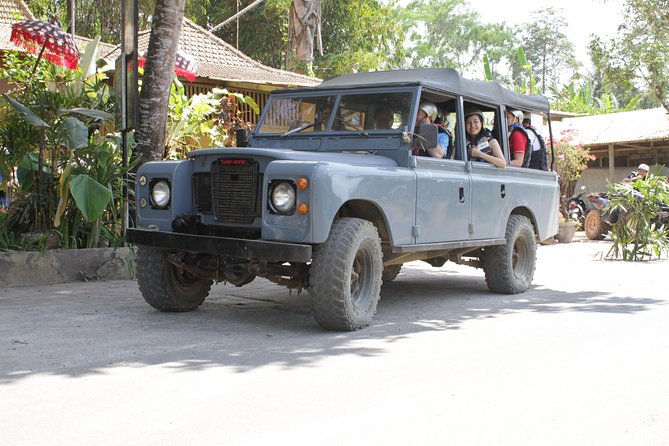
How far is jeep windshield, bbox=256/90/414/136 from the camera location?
6.87 metres

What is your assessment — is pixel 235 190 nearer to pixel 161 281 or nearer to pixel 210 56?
pixel 161 281

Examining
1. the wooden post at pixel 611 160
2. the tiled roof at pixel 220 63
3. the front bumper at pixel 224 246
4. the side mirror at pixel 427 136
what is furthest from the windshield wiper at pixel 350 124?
the wooden post at pixel 611 160

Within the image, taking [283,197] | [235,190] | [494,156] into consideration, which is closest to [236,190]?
[235,190]

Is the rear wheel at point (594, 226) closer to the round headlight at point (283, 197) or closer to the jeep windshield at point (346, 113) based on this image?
the jeep windshield at point (346, 113)

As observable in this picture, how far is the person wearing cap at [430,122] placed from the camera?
22.9 feet

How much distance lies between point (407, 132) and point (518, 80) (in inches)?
2578

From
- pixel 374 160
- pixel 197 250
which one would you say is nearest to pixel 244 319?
pixel 197 250

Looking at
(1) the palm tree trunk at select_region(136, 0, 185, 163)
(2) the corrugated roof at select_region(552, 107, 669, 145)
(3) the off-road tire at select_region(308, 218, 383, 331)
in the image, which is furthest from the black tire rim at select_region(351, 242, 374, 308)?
(2) the corrugated roof at select_region(552, 107, 669, 145)

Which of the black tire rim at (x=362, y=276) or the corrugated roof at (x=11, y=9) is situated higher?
the corrugated roof at (x=11, y=9)

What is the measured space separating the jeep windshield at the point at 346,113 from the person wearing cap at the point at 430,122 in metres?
0.19

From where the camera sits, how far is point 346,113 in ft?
23.1

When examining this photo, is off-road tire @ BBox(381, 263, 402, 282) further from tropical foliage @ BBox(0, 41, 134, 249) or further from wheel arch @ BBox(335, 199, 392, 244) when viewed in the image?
tropical foliage @ BBox(0, 41, 134, 249)

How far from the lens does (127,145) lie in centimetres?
906

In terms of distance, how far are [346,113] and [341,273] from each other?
6.35ft
